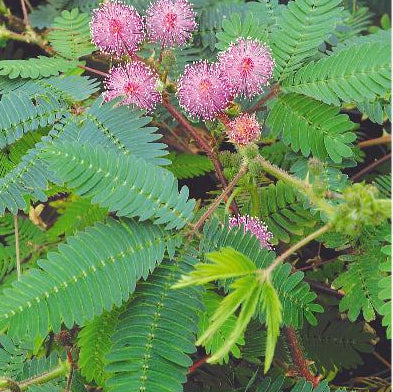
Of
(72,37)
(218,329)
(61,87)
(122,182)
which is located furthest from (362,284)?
(72,37)

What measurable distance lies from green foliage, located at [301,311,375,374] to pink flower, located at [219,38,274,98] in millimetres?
621

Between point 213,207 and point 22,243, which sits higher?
point 213,207

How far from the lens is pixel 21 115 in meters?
1.29

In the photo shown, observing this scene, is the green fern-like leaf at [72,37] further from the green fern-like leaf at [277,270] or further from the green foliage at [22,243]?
the green fern-like leaf at [277,270]

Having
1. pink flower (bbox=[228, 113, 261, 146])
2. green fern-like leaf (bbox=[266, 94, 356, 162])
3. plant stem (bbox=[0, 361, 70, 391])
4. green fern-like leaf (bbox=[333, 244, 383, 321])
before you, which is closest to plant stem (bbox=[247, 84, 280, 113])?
green fern-like leaf (bbox=[266, 94, 356, 162])

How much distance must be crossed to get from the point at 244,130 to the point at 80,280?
0.44 meters

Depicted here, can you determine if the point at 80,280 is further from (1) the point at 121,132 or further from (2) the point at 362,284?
(2) the point at 362,284

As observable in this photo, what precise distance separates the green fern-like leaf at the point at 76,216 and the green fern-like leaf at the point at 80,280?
0.50 metres

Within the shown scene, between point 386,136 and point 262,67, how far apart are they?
76 centimetres

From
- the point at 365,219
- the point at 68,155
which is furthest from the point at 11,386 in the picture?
the point at 365,219

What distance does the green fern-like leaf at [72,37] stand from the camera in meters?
1.50

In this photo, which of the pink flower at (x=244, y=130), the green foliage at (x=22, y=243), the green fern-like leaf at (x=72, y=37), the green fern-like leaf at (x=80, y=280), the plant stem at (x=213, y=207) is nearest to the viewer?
the green fern-like leaf at (x=80, y=280)

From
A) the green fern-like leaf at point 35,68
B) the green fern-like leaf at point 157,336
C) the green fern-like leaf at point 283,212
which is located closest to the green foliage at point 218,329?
the green fern-like leaf at point 157,336

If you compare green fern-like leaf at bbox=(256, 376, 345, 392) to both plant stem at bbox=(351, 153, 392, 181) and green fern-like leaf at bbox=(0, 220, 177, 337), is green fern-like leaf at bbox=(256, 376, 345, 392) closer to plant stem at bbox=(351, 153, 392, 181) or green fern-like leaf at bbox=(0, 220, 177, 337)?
green fern-like leaf at bbox=(0, 220, 177, 337)
